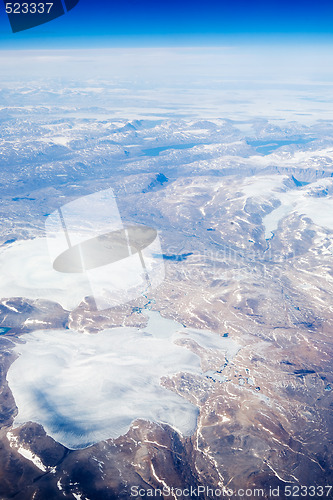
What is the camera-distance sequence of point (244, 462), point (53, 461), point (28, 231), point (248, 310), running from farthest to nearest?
point (28, 231) → point (248, 310) → point (244, 462) → point (53, 461)

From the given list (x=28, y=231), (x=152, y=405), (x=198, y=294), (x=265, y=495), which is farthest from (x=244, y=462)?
(x=28, y=231)

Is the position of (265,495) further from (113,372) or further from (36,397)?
(36,397)

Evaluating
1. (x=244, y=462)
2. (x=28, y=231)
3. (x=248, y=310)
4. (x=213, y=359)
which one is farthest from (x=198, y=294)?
(x=28, y=231)

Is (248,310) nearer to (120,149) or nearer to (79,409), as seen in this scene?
(79,409)

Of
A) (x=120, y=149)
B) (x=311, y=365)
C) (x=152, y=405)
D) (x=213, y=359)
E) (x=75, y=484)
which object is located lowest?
(x=311, y=365)

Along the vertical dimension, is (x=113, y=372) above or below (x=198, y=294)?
above

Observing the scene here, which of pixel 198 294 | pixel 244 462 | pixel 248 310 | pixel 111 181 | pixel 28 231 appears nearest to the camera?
pixel 244 462

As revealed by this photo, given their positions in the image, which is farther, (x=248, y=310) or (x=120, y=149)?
(x=120, y=149)
